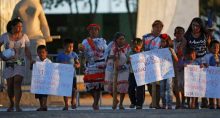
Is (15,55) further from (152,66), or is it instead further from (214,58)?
(214,58)

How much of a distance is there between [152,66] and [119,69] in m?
0.66

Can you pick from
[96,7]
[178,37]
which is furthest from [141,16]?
[96,7]

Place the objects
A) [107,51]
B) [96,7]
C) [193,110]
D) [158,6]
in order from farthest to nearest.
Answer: [96,7]
[158,6]
[107,51]
[193,110]

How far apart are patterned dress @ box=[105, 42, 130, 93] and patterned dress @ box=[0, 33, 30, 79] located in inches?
65.7

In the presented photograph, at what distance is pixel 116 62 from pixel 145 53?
0.60 metres

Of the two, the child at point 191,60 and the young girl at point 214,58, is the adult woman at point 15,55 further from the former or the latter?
the young girl at point 214,58

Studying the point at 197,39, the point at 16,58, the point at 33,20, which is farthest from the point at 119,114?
the point at 33,20

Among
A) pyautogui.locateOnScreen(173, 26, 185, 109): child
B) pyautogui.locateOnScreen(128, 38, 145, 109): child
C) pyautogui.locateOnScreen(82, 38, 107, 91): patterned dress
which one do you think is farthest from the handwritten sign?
pyautogui.locateOnScreen(82, 38, 107, 91): patterned dress

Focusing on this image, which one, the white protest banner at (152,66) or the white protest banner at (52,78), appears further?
the white protest banner at (152,66)

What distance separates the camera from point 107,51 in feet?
49.9

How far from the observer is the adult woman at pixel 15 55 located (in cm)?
1448

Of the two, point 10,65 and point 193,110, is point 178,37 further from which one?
point 10,65

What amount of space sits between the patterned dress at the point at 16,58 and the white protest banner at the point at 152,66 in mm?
2077

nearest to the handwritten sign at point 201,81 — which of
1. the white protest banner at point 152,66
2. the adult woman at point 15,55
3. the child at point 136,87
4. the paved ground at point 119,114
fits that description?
the white protest banner at point 152,66
